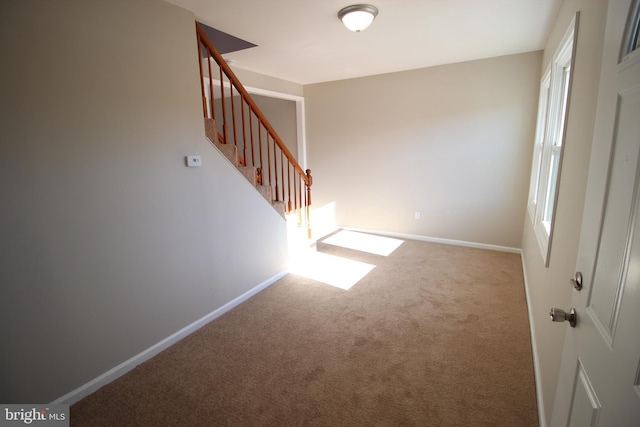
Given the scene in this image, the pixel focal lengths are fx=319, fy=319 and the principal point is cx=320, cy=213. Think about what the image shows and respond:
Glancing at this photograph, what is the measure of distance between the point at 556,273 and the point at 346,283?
6.64 feet

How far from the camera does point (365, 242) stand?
190 inches

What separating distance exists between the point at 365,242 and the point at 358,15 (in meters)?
3.15

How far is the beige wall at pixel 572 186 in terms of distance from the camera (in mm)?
1346

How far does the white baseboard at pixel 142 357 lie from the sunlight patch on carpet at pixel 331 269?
2.48 ft

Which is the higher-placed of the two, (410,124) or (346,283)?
(410,124)

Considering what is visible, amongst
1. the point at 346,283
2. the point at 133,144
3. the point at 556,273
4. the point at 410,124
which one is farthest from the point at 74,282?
the point at 410,124

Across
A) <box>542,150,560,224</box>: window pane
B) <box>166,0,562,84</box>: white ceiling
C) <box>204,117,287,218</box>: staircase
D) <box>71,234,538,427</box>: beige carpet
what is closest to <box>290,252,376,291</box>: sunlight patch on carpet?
<box>71,234,538,427</box>: beige carpet

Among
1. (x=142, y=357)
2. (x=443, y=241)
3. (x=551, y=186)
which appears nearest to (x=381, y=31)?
(x=551, y=186)

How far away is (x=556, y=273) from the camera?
67.5 inches

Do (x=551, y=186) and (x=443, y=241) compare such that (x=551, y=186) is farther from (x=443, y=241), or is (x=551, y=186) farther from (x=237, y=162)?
(x=237, y=162)

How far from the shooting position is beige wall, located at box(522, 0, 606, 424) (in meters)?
1.35

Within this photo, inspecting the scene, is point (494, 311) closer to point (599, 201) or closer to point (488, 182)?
point (488, 182)

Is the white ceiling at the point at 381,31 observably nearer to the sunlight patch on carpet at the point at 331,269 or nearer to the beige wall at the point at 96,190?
the beige wall at the point at 96,190

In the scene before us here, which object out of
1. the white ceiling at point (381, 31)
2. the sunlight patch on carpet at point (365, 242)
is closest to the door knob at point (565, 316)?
the white ceiling at point (381, 31)
